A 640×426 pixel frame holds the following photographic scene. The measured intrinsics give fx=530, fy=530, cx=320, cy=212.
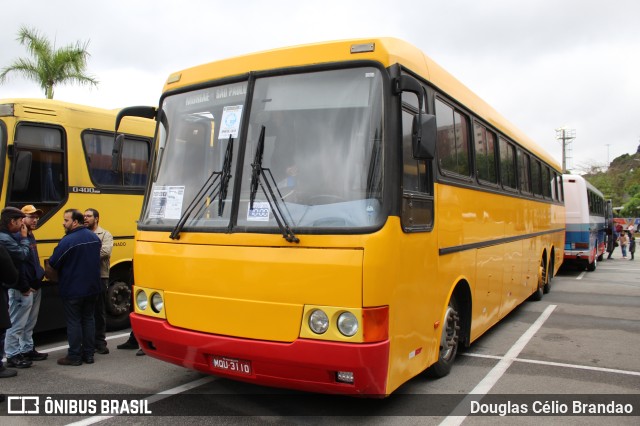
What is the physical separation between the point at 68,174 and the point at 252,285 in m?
4.56

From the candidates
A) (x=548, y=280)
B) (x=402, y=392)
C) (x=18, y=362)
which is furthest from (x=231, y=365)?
(x=548, y=280)

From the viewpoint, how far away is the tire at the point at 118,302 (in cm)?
778

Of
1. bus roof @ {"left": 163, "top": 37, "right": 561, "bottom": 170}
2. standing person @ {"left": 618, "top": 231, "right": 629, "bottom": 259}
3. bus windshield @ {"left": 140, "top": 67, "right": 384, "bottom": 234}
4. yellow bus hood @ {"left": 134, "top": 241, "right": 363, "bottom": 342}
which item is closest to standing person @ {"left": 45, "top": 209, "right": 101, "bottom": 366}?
bus windshield @ {"left": 140, "top": 67, "right": 384, "bottom": 234}

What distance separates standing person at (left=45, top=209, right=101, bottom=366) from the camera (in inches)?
234

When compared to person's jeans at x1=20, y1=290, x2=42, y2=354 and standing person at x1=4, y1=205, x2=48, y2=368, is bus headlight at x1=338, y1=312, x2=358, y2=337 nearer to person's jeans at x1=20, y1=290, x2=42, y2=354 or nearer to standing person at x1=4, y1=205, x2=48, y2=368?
standing person at x1=4, y1=205, x2=48, y2=368

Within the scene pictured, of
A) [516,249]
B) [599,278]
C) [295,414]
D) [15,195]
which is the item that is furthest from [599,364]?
[599,278]

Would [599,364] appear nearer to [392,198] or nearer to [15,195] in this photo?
[392,198]

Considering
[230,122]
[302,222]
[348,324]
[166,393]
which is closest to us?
[348,324]

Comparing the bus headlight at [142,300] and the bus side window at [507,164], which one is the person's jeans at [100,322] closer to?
the bus headlight at [142,300]

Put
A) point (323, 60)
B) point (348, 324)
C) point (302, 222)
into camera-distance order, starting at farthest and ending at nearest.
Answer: point (323, 60), point (302, 222), point (348, 324)

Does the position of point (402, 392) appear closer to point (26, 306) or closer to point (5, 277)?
point (5, 277)

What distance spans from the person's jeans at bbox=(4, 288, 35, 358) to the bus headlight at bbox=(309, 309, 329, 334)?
401 cm

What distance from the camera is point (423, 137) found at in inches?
157

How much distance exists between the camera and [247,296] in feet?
13.0
